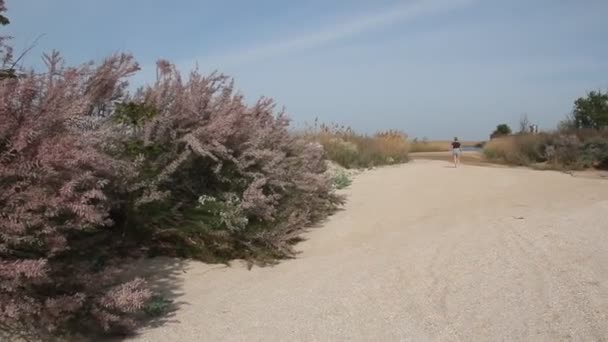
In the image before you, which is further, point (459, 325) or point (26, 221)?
point (459, 325)

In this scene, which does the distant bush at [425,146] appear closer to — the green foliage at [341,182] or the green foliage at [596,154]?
the green foliage at [596,154]

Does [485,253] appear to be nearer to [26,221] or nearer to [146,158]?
[146,158]

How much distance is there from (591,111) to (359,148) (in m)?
16.6

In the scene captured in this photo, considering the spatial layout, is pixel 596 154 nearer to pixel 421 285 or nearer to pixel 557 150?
pixel 557 150

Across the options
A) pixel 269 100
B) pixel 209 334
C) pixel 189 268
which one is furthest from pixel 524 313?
pixel 269 100

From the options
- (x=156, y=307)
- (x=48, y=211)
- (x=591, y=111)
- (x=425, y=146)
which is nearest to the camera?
(x=48, y=211)

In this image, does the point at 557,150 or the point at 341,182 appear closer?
the point at 341,182

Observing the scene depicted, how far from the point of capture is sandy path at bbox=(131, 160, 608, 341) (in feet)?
13.8

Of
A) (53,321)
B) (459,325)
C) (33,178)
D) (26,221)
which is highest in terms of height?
(33,178)

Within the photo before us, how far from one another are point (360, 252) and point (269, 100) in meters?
3.12

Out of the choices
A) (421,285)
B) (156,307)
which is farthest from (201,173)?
(421,285)

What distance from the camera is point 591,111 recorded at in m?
29.8

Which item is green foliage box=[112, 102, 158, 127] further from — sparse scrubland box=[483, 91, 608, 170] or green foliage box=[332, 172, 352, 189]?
sparse scrubland box=[483, 91, 608, 170]

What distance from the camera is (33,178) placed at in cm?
363
